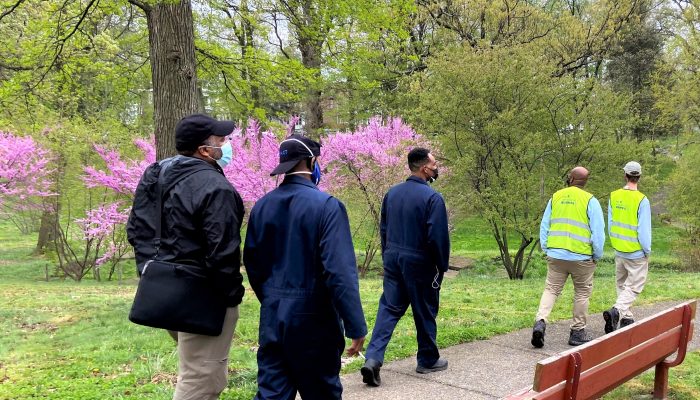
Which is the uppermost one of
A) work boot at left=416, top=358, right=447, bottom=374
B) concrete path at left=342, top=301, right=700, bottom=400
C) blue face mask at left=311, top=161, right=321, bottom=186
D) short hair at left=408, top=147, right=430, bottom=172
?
short hair at left=408, top=147, right=430, bottom=172

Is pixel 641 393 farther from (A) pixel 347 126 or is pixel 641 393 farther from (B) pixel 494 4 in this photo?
(A) pixel 347 126

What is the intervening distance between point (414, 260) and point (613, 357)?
1.64 meters

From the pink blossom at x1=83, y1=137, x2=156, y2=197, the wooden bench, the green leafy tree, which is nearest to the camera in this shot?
the wooden bench

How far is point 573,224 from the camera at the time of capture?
5.70 m

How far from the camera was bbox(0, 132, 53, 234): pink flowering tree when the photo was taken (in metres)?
15.2

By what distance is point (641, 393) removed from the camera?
4.61 meters

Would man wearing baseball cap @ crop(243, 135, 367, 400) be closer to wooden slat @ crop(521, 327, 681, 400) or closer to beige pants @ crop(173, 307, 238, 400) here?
beige pants @ crop(173, 307, 238, 400)

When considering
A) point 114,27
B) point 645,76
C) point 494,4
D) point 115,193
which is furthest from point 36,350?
point 645,76

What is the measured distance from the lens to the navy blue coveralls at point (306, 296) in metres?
2.90

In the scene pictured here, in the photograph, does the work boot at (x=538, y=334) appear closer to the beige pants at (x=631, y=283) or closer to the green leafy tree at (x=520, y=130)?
the beige pants at (x=631, y=283)

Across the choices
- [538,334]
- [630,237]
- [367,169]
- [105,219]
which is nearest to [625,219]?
[630,237]

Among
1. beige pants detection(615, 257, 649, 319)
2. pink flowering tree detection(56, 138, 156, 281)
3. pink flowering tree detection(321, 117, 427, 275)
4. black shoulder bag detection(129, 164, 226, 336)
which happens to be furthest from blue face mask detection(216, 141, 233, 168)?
pink flowering tree detection(321, 117, 427, 275)

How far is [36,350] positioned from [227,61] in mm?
4784

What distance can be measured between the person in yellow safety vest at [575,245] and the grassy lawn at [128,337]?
86cm
